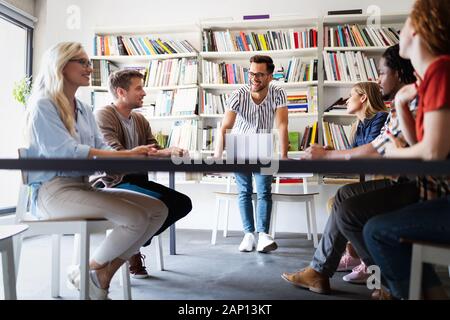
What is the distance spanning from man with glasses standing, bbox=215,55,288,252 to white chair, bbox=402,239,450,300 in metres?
1.82

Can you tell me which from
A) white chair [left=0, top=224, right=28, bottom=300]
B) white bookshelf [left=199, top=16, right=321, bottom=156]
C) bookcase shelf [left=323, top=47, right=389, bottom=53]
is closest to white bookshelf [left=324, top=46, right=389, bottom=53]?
bookcase shelf [left=323, top=47, right=389, bottom=53]

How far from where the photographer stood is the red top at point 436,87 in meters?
0.90

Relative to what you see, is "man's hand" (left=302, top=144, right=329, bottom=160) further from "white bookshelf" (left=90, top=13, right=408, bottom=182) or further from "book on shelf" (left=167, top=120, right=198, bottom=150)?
"book on shelf" (left=167, top=120, right=198, bottom=150)

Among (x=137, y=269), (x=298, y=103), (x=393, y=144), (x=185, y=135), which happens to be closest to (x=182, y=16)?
(x=185, y=135)

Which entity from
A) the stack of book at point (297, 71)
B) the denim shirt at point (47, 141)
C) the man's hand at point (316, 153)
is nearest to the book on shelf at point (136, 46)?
the stack of book at point (297, 71)

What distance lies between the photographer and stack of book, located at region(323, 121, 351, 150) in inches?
145

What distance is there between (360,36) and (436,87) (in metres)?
3.06

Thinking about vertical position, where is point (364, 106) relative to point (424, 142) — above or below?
above

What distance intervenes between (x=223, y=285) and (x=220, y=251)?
0.94 m

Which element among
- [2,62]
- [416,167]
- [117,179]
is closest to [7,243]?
[117,179]

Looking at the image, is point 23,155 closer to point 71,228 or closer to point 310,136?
point 71,228

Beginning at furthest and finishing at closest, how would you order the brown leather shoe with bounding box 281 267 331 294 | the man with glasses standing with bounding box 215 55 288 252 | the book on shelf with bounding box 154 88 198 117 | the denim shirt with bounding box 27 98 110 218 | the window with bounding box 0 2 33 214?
the window with bounding box 0 2 33 214, the book on shelf with bounding box 154 88 198 117, the man with glasses standing with bounding box 215 55 288 252, the brown leather shoe with bounding box 281 267 331 294, the denim shirt with bounding box 27 98 110 218

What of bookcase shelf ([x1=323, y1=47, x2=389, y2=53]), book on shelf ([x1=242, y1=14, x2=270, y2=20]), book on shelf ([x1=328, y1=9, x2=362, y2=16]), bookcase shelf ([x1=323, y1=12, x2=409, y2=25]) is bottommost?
bookcase shelf ([x1=323, y1=47, x2=389, y2=53])

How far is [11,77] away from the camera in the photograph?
4.09m
